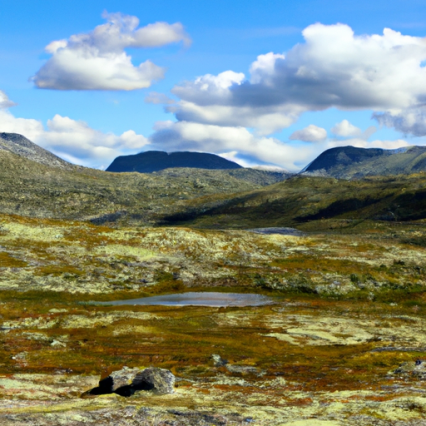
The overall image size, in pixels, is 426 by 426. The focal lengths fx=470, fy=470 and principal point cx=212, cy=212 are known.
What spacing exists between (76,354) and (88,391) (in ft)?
53.9

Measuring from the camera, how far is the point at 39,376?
157 ft

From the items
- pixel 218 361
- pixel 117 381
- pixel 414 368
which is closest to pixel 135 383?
pixel 117 381

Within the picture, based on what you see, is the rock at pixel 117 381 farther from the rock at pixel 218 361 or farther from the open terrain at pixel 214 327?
the rock at pixel 218 361

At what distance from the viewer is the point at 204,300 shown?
356 feet

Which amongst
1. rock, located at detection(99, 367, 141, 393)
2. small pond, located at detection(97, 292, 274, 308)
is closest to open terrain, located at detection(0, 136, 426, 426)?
rock, located at detection(99, 367, 141, 393)

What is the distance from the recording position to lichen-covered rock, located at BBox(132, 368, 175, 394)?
41.2m

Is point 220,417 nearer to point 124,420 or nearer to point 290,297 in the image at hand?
point 124,420

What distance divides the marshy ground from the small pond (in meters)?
3.72

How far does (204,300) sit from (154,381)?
2635 inches

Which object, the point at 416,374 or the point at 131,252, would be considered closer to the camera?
the point at 416,374

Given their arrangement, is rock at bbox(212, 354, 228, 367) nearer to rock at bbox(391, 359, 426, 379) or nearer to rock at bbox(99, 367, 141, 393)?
rock at bbox(99, 367, 141, 393)

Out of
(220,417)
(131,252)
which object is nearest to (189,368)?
(220,417)

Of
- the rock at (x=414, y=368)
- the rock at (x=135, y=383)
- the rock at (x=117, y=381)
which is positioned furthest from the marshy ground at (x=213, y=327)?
the rock at (x=117, y=381)

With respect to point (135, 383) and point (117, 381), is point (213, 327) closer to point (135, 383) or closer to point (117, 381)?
point (135, 383)
